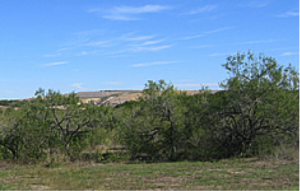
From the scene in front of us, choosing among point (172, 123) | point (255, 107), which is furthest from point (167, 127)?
point (255, 107)

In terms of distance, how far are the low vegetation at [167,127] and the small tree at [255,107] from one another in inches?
2.3

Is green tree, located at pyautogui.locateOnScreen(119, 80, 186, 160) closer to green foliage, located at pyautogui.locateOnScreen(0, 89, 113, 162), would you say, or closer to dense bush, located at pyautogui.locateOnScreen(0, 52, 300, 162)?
dense bush, located at pyautogui.locateOnScreen(0, 52, 300, 162)

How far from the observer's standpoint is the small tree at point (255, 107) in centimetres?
1931

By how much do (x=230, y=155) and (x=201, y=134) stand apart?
2370 mm

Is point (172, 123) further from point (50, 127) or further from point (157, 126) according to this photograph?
point (50, 127)

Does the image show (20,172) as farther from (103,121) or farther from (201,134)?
(201,134)

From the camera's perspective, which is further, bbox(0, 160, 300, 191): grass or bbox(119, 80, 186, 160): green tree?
bbox(119, 80, 186, 160): green tree

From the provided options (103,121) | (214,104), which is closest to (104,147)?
(103,121)

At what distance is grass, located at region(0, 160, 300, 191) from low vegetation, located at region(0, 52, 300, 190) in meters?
2.13

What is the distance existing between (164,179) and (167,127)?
28.5 ft

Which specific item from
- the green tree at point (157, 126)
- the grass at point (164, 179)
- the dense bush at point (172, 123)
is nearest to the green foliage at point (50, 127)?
the dense bush at point (172, 123)

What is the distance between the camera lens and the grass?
11.6m

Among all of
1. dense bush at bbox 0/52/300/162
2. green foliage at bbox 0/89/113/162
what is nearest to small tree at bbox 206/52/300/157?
dense bush at bbox 0/52/300/162

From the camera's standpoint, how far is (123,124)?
73.3 feet
